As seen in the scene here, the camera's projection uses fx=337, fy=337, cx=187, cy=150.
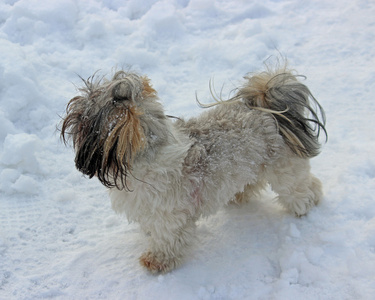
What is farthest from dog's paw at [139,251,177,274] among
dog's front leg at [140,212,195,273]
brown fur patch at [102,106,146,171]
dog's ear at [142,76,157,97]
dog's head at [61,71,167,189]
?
dog's ear at [142,76,157,97]

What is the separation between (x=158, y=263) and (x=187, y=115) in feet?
8.06

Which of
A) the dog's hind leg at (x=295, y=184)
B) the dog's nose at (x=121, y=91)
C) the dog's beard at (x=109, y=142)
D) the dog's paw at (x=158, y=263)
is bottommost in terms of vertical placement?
the dog's paw at (x=158, y=263)

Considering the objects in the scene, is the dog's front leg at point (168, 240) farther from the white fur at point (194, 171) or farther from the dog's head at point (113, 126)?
the dog's head at point (113, 126)

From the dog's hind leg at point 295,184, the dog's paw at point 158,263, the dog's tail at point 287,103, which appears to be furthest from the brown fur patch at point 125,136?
the dog's hind leg at point 295,184

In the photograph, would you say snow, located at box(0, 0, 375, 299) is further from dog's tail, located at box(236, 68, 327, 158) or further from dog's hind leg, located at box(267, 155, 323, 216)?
dog's tail, located at box(236, 68, 327, 158)

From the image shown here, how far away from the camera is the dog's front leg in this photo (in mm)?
2838

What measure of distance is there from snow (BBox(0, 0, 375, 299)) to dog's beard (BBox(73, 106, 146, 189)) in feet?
3.87

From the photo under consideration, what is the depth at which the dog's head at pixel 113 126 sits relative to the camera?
2.20m

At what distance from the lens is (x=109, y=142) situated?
220 cm

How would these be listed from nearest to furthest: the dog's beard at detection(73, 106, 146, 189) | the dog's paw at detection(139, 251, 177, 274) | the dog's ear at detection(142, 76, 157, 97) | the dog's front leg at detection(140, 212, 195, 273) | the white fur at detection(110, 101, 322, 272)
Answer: the dog's beard at detection(73, 106, 146, 189) → the dog's ear at detection(142, 76, 157, 97) → the white fur at detection(110, 101, 322, 272) → the dog's front leg at detection(140, 212, 195, 273) → the dog's paw at detection(139, 251, 177, 274)

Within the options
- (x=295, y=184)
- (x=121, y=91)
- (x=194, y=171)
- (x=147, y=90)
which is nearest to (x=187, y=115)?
(x=295, y=184)

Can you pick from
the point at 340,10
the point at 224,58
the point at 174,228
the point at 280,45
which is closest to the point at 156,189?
the point at 174,228

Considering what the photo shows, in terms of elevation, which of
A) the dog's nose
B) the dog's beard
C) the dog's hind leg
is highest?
the dog's nose

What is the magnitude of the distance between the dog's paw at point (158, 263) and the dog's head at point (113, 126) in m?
0.92
